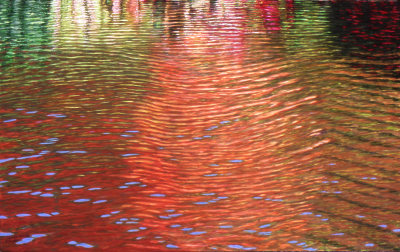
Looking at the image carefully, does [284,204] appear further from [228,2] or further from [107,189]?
[228,2]

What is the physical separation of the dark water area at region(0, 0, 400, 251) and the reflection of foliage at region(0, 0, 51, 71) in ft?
0.33

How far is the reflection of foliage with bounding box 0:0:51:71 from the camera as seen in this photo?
1115cm

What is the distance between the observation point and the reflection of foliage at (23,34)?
36.6 ft

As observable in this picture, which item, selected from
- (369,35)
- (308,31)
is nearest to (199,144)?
(308,31)

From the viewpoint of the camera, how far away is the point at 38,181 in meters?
5.52

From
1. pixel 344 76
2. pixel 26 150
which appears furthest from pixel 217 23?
pixel 26 150

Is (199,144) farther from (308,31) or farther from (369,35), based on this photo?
(369,35)

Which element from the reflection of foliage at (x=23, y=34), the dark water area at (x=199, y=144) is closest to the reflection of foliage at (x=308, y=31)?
the dark water area at (x=199, y=144)

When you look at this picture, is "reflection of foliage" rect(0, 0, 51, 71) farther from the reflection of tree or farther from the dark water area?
the reflection of tree

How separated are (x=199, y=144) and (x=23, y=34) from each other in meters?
9.15

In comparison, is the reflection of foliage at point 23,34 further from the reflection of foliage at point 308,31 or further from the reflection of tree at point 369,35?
the reflection of tree at point 369,35

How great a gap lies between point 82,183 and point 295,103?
3.52 metres

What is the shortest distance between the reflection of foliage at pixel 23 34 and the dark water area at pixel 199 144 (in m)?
0.10

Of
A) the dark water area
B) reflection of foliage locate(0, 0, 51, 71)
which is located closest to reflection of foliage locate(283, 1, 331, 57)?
the dark water area
